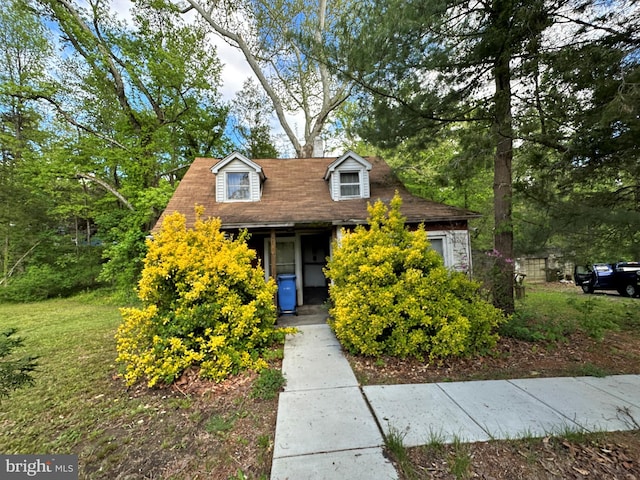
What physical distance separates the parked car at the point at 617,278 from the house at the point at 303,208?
703 cm

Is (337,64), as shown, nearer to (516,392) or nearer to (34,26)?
(516,392)

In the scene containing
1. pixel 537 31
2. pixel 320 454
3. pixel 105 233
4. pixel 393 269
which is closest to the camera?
pixel 320 454

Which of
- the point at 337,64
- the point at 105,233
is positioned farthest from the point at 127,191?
the point at 337,64

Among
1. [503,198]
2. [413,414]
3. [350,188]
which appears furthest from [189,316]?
[350,188]

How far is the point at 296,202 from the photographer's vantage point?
835 cm

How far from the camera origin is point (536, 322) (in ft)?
18.6

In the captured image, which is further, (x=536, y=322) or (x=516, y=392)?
(x=536, y=322)

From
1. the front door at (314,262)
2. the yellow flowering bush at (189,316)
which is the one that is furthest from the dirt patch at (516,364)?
the front door at (314,262)

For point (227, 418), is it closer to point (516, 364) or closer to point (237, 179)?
point (516, 364)

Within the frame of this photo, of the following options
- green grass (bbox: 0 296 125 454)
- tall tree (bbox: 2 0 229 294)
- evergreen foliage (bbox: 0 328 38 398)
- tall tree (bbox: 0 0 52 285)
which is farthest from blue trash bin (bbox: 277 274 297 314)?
tall tree (bbox: 0 0 52 285)

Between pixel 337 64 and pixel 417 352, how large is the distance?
5520 mm

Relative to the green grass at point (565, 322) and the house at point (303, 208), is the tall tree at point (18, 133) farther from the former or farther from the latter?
the green grass at point (565, 322)

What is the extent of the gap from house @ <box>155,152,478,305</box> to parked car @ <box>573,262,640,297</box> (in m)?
7.03

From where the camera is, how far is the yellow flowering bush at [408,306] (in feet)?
13.0
